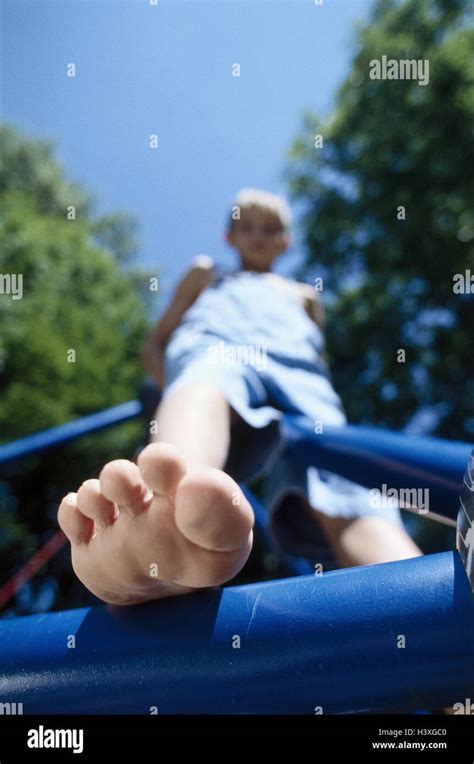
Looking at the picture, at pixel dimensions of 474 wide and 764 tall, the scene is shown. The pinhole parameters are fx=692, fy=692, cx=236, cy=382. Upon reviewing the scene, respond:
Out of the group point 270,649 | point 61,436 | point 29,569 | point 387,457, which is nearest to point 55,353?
point 29,569

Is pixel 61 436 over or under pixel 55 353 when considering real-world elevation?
under

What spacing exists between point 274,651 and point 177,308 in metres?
1.09

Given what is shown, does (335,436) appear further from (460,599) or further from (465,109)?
(465,109)

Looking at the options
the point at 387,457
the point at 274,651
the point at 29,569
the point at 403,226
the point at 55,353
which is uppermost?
the point at 403,226

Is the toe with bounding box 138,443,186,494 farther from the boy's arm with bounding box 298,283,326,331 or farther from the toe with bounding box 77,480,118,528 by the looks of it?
the boy's arm with bounding box 298,283,326,331

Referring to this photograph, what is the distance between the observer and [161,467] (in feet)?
1.32

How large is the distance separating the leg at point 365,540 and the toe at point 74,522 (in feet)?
1.64

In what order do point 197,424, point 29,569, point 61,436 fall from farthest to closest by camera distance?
point 29,569 < point 61,436 < point 197,424

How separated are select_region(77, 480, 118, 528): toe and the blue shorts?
1.23 ft

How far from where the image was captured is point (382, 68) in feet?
17.1

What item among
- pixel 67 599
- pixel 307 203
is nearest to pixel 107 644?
pixel 67 599

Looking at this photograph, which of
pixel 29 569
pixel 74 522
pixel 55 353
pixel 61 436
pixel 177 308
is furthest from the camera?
pixel 55 353

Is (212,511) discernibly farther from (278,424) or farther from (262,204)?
(262,204)

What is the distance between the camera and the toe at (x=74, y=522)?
441 mm
